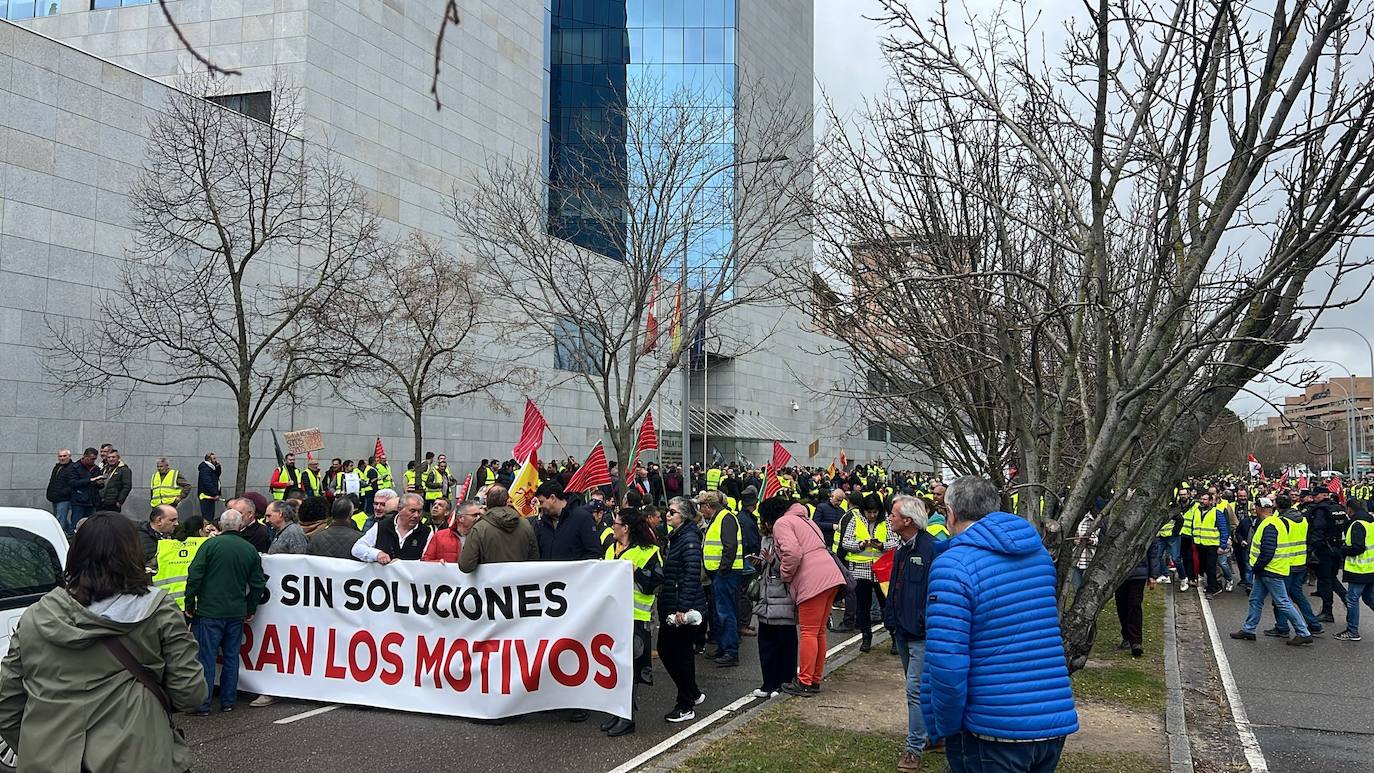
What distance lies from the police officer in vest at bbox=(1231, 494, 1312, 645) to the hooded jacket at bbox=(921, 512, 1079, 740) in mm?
10591

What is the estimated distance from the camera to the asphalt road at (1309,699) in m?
7.75

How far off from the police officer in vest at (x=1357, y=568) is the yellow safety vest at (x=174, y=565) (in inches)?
542

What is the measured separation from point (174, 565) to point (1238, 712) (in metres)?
9.49

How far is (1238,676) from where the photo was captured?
10844 mm

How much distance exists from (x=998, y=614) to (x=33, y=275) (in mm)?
23051

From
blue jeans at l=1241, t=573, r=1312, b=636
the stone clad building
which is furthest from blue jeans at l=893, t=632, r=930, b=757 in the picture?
the stone clad building

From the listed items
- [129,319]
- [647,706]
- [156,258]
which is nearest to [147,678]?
[647,706]

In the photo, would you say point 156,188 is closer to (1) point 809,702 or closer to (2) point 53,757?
(1) point 809,702

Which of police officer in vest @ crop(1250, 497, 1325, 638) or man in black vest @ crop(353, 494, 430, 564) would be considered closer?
man in black vest @ crop(353, 494, 430, 564)

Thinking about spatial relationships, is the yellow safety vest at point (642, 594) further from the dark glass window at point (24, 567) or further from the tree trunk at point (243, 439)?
the tree trunk at point (243, 439)

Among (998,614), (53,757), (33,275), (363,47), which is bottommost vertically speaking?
(53,757)

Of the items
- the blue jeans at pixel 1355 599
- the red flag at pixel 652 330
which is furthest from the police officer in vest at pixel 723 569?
the red flag at pixel 652 330

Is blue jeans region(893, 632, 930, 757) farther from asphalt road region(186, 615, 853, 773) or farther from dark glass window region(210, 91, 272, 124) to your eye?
dark glass window region(210, 91, 272, 124)

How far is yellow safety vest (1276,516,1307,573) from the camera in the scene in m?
12.8
